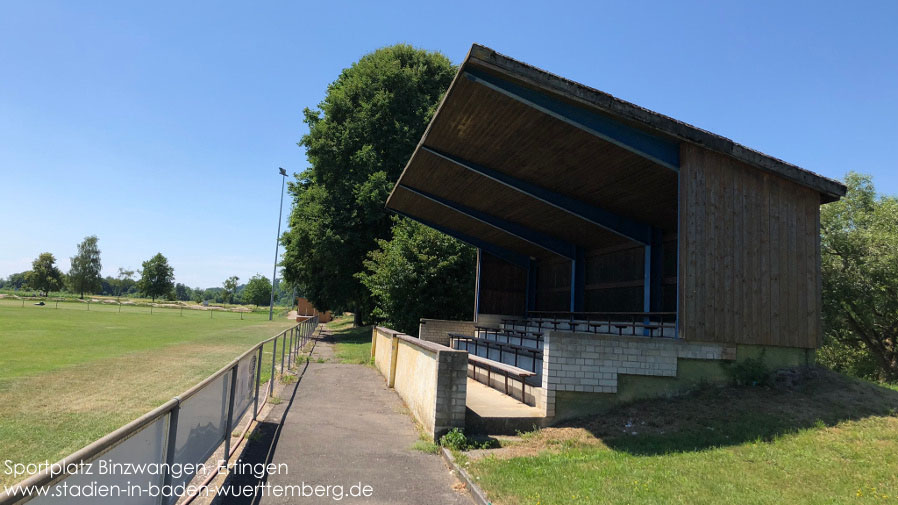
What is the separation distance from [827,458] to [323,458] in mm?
5969

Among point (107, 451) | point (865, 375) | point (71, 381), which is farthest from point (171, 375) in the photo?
point (865, 375)

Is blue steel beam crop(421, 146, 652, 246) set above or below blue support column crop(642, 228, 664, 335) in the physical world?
above

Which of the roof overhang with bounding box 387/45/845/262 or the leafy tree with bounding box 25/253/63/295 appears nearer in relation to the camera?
the roof overhang with bounding box 387/45/845/262

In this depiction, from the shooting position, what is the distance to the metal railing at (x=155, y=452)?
88.7 inches

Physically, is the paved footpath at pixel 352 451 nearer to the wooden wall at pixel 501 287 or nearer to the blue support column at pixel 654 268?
the blue support column at pixel 654 268

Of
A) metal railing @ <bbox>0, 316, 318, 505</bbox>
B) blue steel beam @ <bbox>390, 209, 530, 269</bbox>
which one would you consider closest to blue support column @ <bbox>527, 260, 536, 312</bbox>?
blue steel beam @ <bbox>390, 209, 530, 269</bbox>

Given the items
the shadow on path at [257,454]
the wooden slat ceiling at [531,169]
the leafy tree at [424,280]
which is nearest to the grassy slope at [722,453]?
the shadow on path at [257,454]

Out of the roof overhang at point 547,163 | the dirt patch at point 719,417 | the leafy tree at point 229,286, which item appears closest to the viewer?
the dirt patch at point 719,417

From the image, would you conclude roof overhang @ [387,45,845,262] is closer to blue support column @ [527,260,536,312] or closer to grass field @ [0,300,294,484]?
blue support column @ [527,260,536,312]

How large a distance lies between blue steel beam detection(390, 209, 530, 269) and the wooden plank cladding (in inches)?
478

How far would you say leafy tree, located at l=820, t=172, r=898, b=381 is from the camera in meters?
21.7

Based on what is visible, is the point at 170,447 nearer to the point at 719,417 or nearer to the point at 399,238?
the point at 719,417

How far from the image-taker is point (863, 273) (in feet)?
71.8

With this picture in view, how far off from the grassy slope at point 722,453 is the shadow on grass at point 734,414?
0.01 m
